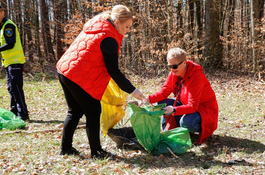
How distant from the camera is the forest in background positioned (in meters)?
8.84

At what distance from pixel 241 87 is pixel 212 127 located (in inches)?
223

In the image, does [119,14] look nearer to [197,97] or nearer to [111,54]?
[111,54]

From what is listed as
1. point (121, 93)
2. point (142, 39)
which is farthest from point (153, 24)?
point (121, 93)

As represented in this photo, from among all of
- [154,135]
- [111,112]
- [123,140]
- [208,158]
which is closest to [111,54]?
[111,112]

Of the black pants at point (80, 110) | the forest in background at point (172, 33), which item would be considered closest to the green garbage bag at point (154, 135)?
the black pants at point (80, 110)

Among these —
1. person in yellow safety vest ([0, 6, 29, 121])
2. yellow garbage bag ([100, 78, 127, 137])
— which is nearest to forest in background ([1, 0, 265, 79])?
person in yellow safety vest ([0, 6, 29, 121])

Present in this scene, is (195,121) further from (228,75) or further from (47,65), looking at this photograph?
(47,65)

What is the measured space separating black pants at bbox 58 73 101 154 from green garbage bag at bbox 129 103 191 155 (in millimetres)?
427

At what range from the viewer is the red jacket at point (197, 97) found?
10.1ft

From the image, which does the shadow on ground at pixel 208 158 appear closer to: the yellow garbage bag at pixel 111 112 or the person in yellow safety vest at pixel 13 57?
the yellow garbage bag at pixel 111 112

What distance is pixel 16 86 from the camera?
4.64 meters

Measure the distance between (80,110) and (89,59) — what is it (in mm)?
674

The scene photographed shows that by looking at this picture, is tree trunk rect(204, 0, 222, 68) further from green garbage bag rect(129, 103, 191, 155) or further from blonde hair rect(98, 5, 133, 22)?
blonde hair rect(98, 5, 133, 22)

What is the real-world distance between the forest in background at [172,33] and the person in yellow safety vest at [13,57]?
159 inches
